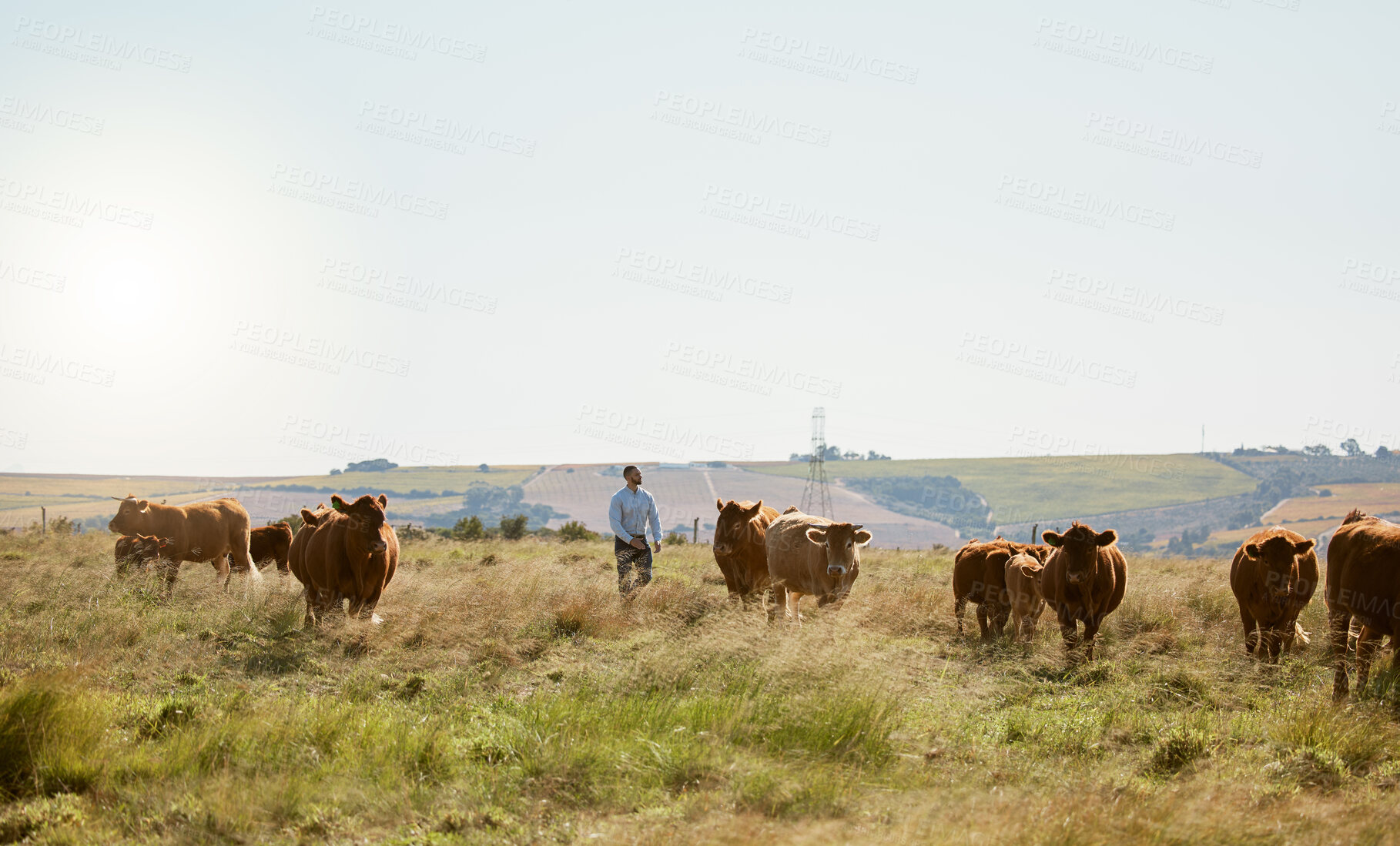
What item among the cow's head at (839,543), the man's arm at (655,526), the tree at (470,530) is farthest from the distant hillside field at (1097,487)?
the cow's head at (839,543)

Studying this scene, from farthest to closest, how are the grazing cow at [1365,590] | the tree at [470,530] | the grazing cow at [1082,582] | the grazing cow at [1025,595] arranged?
1. the tree at [470,530]
2. the grazing cow at [1025,595]
3. the grazing cow at [1082,582]
4. the grazing cow at [1365,590]

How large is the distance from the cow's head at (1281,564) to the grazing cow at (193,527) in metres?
15.4

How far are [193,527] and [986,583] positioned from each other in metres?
13.7

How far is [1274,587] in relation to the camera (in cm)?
961

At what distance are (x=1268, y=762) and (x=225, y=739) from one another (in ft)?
22.7

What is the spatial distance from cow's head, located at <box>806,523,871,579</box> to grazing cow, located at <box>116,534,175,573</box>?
10726mm

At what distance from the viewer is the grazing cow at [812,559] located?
1170 cm

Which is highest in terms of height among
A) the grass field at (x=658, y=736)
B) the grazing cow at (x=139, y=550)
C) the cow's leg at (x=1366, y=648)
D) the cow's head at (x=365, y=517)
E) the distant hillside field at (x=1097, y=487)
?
the cow's head at (x=365, y=517)

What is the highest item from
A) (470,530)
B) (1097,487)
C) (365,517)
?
A: (365,517)

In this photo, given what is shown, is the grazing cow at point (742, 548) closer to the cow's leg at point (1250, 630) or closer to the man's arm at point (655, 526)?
the man's arm at point (655, 526)

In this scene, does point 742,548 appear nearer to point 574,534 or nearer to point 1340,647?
point 1340,647

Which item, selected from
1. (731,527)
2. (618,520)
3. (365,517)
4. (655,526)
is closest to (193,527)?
(365,517)

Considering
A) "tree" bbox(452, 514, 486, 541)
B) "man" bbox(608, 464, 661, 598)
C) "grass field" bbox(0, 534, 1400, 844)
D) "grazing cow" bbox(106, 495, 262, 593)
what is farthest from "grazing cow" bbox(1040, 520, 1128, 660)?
"tree" bbox(452, 514, 486, 541)

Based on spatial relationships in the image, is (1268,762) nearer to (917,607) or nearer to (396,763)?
(396,763)
